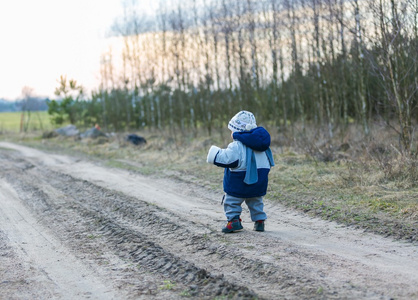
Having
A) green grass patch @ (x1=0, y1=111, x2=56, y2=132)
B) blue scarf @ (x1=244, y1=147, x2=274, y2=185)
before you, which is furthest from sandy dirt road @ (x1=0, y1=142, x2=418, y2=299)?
green grass patch @ (x1=0, y1=111, x2=56, y2=132)

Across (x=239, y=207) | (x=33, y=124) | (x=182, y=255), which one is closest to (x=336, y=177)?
(x=239, y=207)

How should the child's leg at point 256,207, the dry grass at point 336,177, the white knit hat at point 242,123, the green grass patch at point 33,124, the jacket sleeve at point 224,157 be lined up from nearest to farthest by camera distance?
1. the jacket sleeve at point 224,157
2. the white knit hat at point 242,123
3. the child's leg at point 256,207
4. the dry grass at point 336,177
5. the green grass patch at point 33,124

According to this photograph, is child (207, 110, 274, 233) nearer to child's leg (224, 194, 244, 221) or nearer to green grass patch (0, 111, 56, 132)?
child's leg (224, 194, 244, 221)

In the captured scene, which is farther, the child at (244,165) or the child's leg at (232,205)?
the child's leg at (232,205)

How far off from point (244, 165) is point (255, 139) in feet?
1.28

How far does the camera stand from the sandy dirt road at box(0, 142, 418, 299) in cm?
472

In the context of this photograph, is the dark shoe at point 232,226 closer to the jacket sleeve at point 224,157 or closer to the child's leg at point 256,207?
the child's leg at point 256,207

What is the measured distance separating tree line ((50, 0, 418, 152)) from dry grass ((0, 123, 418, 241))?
1.59 m

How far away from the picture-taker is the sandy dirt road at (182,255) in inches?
186

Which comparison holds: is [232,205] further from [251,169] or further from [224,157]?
[224,157]

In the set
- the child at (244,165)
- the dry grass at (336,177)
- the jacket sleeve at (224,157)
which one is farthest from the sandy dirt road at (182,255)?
the jacket sleeve at (224,157)

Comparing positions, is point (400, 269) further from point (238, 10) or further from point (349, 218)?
point (238, 10)

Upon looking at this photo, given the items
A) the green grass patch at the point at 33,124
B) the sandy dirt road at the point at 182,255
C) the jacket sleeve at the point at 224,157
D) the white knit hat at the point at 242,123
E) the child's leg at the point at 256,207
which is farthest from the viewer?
the green grass patch at the point at 33,124

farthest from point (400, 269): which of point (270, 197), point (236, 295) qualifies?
Result: point (270, 197)
